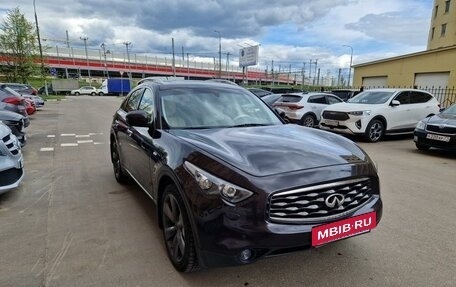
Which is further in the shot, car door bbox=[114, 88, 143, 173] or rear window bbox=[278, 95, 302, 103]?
rear window bbox=[278, 95, 302, 103]

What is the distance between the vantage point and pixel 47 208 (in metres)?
4.39

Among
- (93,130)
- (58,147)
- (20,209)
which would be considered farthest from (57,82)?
(20,209)

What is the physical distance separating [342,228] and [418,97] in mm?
10336

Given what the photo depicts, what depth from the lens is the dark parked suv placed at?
2.31m

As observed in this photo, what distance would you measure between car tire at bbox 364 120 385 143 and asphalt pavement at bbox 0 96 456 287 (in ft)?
14.0

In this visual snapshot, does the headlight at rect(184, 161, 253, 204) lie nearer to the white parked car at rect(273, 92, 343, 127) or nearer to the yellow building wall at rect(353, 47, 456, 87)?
the white parked car at rect(273, 92, 343, 127)

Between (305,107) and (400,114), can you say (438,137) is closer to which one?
(400,114)

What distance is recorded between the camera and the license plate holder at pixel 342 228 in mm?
2432

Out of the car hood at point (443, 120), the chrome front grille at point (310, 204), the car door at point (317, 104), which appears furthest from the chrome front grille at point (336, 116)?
the chrome front grille at point (310, 204)

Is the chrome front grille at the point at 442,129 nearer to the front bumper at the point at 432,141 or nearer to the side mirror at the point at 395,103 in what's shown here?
the front bumper at the point at 432,141

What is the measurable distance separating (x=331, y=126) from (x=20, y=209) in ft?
28.9

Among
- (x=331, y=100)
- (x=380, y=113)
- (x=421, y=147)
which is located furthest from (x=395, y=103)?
(x=331, y=100)

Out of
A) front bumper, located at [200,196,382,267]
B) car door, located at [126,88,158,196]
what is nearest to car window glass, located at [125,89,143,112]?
car door, located at [126,88,158,196]

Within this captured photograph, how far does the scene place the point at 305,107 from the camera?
41.4 feet
